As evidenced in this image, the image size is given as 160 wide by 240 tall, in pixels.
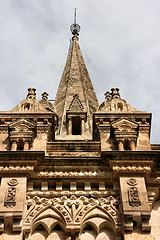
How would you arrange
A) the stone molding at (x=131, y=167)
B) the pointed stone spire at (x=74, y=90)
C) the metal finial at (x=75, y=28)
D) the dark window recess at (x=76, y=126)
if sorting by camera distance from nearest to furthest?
1. the stone molding at (x=131, y=167)
2. the dark window recess at (x=76, y=126)
3. the pointed stone spire at (x=74, y=90)
4. the metal finial at (x=75, y=28)

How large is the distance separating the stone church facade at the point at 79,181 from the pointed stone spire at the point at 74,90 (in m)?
9.54

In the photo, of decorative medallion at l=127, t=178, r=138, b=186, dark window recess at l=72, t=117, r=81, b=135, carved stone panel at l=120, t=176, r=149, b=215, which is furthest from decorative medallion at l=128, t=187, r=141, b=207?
dark window recess at l=72, t=117, r=81, b=135

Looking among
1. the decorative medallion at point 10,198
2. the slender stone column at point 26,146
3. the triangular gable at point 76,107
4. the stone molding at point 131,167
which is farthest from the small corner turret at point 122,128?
the triangular gable at point 76,107

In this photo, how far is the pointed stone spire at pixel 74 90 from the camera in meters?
32.9

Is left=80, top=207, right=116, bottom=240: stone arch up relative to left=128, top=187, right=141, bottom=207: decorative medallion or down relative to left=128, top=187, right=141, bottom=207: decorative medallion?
down

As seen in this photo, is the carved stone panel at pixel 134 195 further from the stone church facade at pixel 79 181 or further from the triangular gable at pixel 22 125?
the triangular gable at pixel 22 125

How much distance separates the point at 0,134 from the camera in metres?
20.0

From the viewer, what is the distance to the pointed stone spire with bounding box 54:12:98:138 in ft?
108

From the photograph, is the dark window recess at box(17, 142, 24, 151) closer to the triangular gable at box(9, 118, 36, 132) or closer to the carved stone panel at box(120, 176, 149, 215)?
the triangular gable at box(9, 118, 36, 132)

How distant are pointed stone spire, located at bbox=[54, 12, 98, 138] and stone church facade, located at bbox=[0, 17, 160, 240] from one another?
31.3 ft

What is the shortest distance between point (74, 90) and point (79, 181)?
20.7 metres

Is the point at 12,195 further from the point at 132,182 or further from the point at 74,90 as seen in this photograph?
the point at 74,90

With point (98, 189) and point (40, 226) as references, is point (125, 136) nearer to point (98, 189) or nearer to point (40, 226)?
point (98, 189)

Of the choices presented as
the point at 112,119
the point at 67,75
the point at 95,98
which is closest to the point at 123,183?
the point at 112,119
